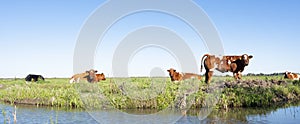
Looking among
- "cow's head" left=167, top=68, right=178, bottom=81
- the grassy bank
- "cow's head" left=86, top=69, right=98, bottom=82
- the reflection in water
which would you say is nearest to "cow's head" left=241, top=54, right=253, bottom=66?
the grassy bank

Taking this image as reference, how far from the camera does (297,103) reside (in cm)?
1525

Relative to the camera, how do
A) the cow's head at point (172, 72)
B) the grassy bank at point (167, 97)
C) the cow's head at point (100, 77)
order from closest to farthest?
the grassy bank at point (167, 97) → the cow's head at point (172, 72) → the cow's head at point (100, 77)

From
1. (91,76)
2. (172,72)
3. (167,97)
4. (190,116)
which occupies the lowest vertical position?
(190,116)

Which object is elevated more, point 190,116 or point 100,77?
point 100,77

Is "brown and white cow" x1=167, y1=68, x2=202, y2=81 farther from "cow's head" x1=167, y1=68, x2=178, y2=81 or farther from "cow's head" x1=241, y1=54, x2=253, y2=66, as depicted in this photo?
"cow's head" x1=241, y1=54, x2=253, y2=66

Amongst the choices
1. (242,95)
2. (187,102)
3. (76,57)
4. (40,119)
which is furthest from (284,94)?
(40,119)

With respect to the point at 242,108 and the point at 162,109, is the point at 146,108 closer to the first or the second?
the point at 162,109

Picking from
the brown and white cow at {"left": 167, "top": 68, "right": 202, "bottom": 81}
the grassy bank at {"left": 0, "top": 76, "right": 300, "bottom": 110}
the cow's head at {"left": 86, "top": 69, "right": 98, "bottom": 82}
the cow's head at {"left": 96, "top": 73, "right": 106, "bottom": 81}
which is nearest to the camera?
the grassy bank at {"left": 0, "top": 76, "right": 300, "bottom": 110}

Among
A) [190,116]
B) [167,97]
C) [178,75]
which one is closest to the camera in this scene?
[190,116]

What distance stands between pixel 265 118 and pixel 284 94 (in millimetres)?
5906

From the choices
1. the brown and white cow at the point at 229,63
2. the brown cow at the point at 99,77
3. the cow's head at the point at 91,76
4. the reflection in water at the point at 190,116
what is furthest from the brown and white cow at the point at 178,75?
the reflection in water at the point at 190,116

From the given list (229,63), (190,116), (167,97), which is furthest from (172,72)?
(190,116)

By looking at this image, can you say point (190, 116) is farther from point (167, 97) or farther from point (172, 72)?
point (172, 72)

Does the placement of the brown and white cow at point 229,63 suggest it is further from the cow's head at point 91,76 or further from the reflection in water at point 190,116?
the cow's head at point 91,76
